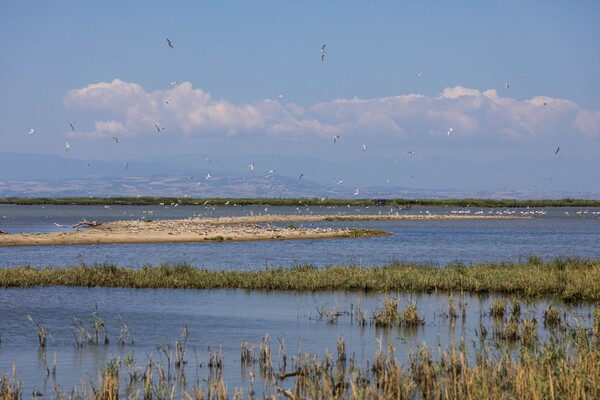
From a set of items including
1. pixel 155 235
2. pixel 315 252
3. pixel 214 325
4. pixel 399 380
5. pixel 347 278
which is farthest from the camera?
pixel 155 235

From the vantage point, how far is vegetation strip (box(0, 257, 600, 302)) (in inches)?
1378

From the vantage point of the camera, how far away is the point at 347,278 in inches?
1449

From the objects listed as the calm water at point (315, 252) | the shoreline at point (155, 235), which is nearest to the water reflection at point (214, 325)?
the calm water at point (315, 252)

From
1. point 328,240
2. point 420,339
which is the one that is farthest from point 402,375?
point 328,240

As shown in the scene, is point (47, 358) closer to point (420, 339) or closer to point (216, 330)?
point (216, 330)

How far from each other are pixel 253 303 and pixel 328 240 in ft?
154

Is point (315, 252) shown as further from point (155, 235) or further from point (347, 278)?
point (347, 278)

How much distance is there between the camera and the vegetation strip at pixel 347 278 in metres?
35.0

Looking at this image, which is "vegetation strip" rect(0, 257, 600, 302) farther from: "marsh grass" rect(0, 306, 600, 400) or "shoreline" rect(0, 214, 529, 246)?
"shoreline" rect(0, 214, 529, 246)

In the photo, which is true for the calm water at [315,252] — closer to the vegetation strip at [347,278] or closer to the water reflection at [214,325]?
the vegetation strip at [347,278]

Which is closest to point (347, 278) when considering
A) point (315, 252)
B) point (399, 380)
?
point (399, 380)

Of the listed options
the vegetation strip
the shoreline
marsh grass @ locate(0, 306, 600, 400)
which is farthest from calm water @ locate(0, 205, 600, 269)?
marsh grass @ locate(0, 306, 600, 400)

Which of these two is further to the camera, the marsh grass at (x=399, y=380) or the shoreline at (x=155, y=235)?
the shoreline at (x=155, y=235)

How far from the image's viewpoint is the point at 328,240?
8006 cm
